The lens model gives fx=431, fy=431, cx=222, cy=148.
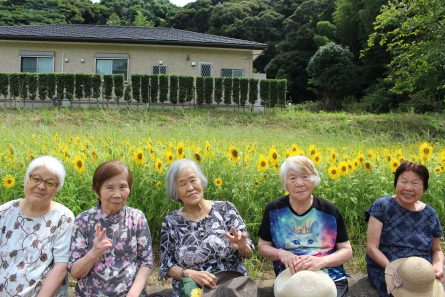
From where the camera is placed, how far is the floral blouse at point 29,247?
2.19 m

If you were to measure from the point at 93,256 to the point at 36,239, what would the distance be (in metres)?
0.35

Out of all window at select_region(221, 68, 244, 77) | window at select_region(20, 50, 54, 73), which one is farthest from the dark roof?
window at select_region(221, 68, 244, 77)

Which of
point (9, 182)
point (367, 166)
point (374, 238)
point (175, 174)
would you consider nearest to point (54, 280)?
point (175, 174)

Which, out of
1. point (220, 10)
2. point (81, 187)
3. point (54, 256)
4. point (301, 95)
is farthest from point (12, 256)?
point (220, 10)

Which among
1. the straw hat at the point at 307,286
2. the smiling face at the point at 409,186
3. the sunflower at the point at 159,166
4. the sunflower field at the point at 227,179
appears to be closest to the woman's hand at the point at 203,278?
the straw hat at the point at 307,286

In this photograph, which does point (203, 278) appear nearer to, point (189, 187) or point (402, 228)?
point (189, 187)

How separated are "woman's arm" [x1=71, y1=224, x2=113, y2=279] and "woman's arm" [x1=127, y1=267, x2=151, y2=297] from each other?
0.77 ft

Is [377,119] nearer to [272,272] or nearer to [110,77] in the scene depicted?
[110,77]

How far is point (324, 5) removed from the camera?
32.3 metres

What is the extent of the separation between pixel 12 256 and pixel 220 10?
120 feet

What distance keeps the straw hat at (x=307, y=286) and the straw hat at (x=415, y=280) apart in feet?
1.36

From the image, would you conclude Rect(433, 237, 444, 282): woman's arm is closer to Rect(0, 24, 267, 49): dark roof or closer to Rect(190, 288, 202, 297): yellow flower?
Rect(190, 288, 202, 297): yellow flower

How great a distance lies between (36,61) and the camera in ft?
57.2

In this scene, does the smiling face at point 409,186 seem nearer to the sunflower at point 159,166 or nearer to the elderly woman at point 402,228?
the elderly woman at point 402,228
